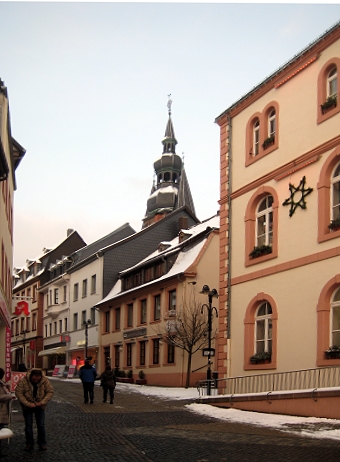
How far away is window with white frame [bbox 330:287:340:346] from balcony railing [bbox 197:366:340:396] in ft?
2.81

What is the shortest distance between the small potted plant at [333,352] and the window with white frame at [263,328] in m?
3.36

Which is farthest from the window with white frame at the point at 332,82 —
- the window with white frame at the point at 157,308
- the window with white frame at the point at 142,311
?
the window with white frame at the point at 142,311

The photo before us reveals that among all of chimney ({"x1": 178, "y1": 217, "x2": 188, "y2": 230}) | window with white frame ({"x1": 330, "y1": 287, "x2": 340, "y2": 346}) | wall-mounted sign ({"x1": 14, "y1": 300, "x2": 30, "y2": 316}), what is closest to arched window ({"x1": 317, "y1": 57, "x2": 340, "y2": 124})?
window with white frame ({"x1": 330, "y1": 287, "x2": 340, "y2": 346})

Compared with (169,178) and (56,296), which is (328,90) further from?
(169,178)

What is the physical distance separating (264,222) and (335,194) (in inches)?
150

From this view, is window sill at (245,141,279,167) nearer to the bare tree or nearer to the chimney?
the bare tree

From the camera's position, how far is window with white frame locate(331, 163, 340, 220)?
63.5ft

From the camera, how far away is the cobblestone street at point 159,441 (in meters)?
11.3

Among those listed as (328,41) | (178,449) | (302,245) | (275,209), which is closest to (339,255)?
(302,245)

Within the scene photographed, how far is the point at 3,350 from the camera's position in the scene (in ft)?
99.3

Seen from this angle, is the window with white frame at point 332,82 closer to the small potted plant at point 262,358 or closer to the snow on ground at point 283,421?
the small potted plant at point 262,358

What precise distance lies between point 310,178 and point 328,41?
3.92 m

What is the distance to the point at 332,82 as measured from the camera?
65.8ft

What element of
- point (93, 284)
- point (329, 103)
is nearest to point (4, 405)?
point (329, 103)
